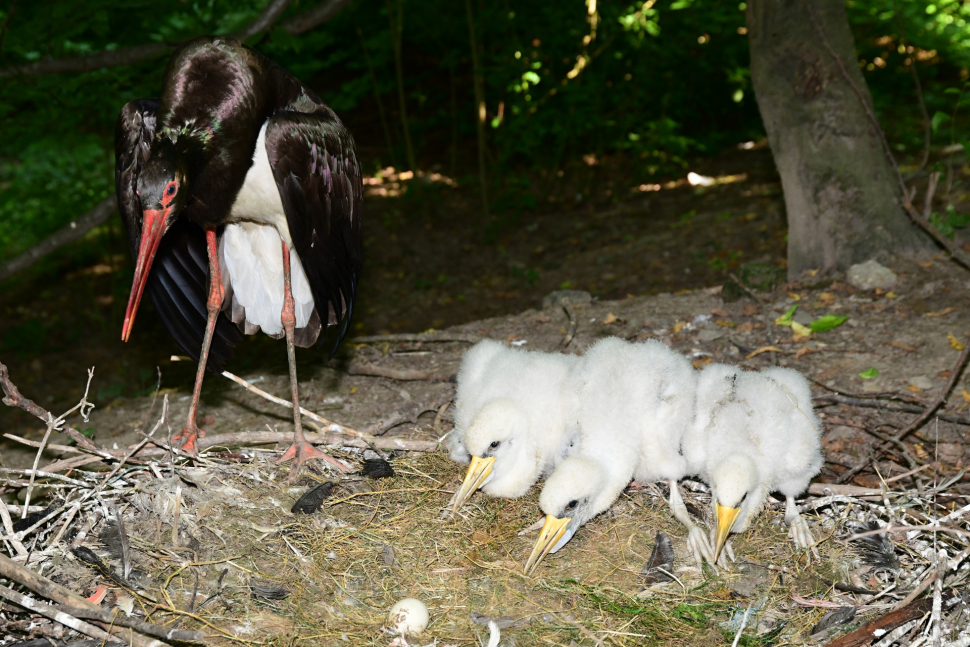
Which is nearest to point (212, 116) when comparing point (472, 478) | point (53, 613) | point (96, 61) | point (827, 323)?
point (472, 478)

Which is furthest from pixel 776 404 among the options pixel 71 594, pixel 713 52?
pixel 713 52

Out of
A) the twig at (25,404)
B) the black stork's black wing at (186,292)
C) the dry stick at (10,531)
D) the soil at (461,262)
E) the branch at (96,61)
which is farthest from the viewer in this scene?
the soil at (461,262)

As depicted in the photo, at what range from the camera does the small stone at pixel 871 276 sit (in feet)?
15.6

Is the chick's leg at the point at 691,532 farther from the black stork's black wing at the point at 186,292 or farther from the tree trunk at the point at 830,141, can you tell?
the tree trunk at the point at 830,141

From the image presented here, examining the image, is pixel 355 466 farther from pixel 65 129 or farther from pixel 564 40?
pixel 564 40

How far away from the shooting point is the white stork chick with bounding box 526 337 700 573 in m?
3.02

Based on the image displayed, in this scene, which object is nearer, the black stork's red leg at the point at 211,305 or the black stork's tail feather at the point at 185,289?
the black stork's red leg at the point at 211,305

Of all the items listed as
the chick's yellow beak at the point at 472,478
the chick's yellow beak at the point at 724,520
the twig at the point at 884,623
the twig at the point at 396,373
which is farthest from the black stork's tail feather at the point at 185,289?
the twig at the point at 884,623

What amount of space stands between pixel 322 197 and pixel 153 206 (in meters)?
0.77

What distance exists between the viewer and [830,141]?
197 inches

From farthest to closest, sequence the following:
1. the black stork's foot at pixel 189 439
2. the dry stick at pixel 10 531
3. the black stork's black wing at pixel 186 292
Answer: the black stork's black wing at pixel 186 292 < the black stork's foot at pixel 189 439 < the dry stick at pixel 10 531

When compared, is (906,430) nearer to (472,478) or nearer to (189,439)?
(472,478)

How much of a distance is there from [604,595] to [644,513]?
1.80 ft

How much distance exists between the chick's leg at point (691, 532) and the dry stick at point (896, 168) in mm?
2462
